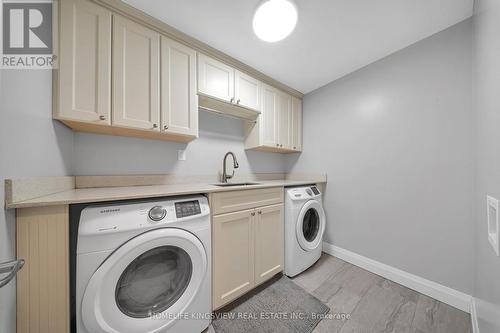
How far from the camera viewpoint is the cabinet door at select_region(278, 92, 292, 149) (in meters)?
2.13

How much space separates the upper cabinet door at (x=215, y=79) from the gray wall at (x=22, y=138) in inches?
37.4

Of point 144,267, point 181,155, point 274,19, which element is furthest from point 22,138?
point 274,19

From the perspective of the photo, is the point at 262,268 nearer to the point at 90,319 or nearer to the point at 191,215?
the point at 191,215

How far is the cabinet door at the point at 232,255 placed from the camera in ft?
3.75

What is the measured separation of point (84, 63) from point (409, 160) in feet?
8.64

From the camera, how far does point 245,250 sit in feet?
4.28

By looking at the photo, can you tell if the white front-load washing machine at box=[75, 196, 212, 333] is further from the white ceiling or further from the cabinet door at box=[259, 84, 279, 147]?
the white ceiling

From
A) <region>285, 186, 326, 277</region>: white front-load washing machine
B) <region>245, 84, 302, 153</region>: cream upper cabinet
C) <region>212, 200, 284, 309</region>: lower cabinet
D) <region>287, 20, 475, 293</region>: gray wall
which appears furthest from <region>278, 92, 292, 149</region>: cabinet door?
<region>212, 200, 284, 309</region>: lower cabinet

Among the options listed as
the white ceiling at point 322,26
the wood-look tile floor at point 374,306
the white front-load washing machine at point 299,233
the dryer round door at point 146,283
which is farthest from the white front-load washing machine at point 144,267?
the white ceiling at point 322,26

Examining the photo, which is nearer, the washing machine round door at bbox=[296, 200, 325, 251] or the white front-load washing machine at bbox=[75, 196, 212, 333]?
the white front-load washing machine at bbox=[75, 196, 212, 333]

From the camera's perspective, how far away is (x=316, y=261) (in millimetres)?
1858

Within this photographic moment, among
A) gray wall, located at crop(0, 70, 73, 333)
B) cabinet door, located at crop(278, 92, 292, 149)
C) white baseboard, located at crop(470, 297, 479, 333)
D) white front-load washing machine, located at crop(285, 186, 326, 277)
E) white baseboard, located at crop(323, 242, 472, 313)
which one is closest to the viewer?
gray wall, located at crop(0, 70, 73, 333)

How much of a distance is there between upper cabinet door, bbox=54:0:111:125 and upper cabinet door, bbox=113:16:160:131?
0.15ft

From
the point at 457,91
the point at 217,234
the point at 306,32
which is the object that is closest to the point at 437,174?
the point at 457,91
